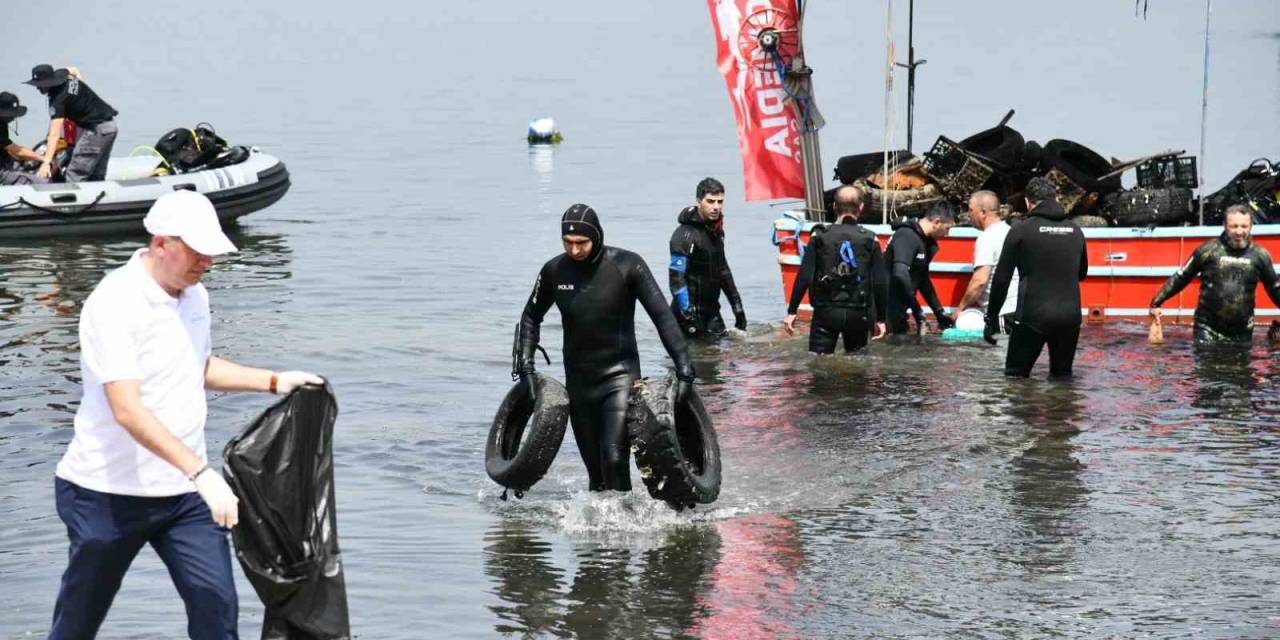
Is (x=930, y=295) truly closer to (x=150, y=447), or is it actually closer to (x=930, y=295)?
(x=930, y=295)

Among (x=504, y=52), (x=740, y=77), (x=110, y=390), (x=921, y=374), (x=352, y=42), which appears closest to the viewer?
(x=110, y=390)

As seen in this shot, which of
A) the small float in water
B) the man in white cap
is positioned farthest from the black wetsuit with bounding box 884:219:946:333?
the small float in water

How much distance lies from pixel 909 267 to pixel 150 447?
10.8 meters

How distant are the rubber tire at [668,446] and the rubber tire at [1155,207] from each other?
26.6ft

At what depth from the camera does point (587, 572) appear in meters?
8.97

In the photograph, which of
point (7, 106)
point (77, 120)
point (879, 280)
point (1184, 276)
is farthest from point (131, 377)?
point (77, 120)

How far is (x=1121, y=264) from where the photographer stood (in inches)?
661

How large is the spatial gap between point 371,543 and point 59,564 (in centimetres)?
164

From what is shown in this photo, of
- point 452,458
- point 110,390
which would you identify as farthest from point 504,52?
point 110,390

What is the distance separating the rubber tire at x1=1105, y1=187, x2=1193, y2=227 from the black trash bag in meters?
12.1

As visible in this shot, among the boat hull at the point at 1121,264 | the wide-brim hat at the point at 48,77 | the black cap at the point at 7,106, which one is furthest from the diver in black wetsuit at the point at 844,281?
the black cap at the point at 7,106

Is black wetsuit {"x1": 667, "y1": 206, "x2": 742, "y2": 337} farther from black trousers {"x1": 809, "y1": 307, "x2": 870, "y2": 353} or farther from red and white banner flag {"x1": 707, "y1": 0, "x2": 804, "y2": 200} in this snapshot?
red and white banner flag {"x1": 707, "y1": 0, "x2": 804, "y2": 200}

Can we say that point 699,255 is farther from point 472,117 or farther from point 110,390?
point 472,117

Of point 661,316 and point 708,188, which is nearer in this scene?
point 661,316
